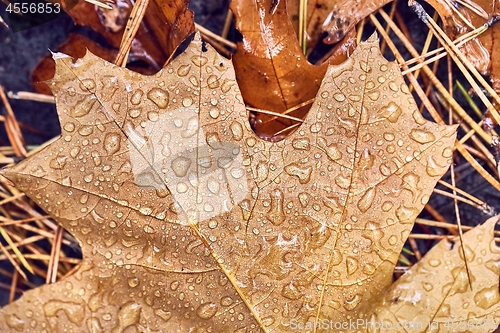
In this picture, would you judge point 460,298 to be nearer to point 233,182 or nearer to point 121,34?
point 233,182

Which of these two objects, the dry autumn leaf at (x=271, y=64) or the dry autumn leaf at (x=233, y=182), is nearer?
the dry autumn leaf at (x=233, y=182)

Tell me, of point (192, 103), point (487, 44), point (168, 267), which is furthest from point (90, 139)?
point (487, 44)

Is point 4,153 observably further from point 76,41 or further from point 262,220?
point 262,220

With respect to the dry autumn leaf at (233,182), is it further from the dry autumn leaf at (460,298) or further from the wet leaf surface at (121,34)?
the wet leaf surface at (121,34)

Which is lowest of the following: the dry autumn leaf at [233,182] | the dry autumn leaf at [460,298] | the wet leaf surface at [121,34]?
the dry autumn leaf at [460,298]

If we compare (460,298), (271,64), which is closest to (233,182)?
(271,64)

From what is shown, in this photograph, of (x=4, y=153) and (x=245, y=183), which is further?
(x=4, y=153)

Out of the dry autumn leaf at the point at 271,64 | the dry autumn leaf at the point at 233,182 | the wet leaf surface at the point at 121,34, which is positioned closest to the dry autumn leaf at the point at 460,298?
the dry autumn leaf at the point at 233,182
